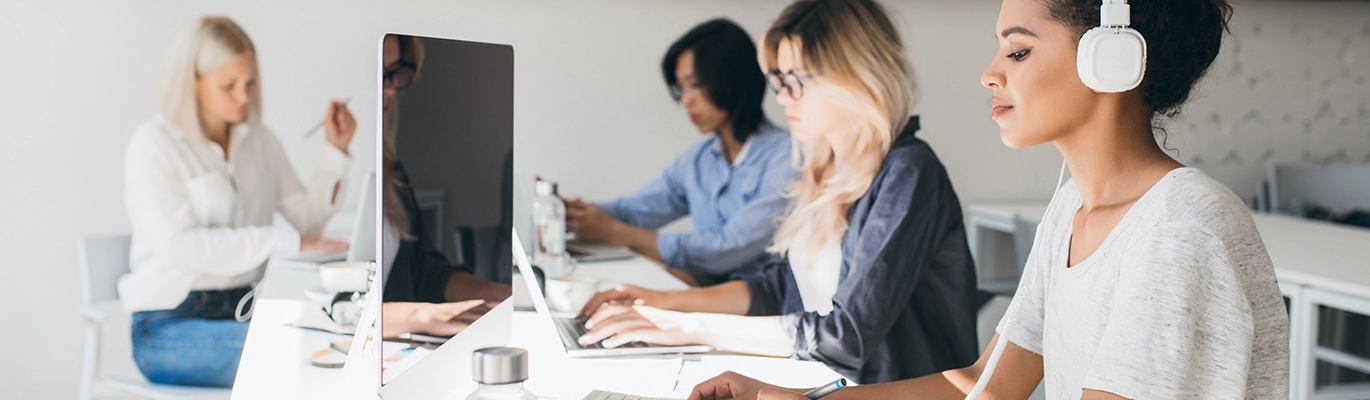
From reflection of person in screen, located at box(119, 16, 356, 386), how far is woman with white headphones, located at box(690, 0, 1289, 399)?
1.65 meters

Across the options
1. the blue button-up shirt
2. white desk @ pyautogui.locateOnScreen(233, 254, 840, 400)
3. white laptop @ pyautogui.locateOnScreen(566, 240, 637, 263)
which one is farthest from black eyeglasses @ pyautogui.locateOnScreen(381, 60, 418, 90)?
the blue button-up shirt

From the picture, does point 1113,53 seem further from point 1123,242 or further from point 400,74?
point 400,74

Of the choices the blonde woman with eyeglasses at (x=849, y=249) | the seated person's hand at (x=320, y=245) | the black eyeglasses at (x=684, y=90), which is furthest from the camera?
the black eyeglasses at (x=684, y=90)

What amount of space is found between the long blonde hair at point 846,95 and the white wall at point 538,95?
1.44 meters

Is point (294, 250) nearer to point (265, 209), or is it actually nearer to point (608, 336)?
point (265, 209)

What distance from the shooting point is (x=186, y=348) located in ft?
6.95

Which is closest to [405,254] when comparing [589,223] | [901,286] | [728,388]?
[728,388]

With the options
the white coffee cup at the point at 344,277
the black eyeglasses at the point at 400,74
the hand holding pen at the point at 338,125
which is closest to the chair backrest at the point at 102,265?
the hand holding pen at the point at 338,125

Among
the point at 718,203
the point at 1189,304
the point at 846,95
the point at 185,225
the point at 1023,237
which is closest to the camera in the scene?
the point at 1189,304

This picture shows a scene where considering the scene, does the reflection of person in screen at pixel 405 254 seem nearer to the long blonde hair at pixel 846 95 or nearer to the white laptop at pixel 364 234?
the white laptop at pixel 364 234

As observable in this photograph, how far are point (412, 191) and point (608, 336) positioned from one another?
57 cm

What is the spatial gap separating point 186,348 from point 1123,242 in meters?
2.03

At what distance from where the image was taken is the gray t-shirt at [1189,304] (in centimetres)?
71

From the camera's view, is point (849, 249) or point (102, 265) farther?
point (102, 265)
